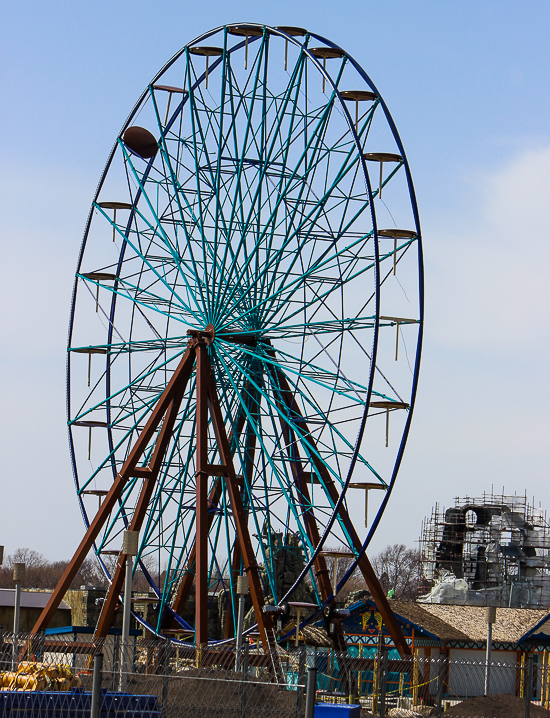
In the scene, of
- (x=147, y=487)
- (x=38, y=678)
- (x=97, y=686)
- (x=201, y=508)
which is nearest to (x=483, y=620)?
(x=147, y=487)

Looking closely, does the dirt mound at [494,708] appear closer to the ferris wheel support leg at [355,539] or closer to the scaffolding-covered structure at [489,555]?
the ferris wheel support leg at [355,539]

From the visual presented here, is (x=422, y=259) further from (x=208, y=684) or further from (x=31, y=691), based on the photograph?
(x=31, y=691)

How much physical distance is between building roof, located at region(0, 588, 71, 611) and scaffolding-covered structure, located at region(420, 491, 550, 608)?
16.9 meters

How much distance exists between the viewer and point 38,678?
14.6 meters

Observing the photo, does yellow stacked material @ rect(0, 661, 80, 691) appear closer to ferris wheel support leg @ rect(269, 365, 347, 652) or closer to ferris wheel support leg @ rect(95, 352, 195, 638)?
ferris wheel support leg @ rect(95, 352, 195, 638)

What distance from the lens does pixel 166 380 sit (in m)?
29.7

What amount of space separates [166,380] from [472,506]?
101 ft

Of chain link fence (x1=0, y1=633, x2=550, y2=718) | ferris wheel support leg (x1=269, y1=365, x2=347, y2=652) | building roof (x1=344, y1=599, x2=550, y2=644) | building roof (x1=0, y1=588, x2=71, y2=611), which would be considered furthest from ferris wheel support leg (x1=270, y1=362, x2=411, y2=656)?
building roof (x1=0, y1=588, x2=71, y2=611)

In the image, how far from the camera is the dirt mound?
67.1 feet

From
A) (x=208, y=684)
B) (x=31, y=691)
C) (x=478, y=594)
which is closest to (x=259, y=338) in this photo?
(x=208, y=684)

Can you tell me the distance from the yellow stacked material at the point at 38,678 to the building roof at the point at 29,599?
30.3 metres

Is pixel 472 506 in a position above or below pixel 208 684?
above

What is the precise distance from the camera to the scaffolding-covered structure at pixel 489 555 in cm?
5184

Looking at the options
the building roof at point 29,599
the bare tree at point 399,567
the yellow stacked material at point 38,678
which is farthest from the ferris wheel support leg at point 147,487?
the bare tree at point 399,567
